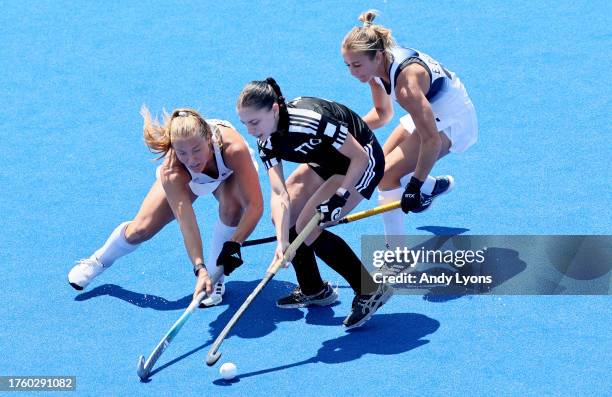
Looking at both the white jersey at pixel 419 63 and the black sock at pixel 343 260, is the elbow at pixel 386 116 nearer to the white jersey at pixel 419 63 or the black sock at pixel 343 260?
the white jersey at pixel 419 63

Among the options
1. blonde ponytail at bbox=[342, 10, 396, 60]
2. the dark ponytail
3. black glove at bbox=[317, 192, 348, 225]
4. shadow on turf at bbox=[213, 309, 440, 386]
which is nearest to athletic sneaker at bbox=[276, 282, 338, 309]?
shadow on turf at bbox=[213, 309, 440, 386]

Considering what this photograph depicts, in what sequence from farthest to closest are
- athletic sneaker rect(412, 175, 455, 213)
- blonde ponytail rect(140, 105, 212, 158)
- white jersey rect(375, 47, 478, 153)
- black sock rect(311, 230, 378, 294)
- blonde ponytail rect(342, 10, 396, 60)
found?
→ athletic sneaker rect(412, 175, 455, 213) < white jersey rect(375, 47, 478, 153) < blonde ponytail rect(342, 10, 396, 60) < black sock rect(311, 230, 378, 294) < blonde ponytail rect(140, 105, 212, 158)

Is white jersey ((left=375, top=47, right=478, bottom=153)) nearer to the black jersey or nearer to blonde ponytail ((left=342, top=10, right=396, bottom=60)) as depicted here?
blonde ponytail ((left=342, top=10, right=396, bottom=60))

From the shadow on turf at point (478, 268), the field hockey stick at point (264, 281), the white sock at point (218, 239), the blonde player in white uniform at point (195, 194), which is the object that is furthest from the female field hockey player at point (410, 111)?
the white sock at point (218, 239)

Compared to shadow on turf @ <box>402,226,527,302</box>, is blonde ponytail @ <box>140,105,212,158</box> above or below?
above

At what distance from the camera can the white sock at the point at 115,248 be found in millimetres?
5941

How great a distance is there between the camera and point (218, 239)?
586 cm

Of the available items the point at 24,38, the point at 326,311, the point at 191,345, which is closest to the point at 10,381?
the point at 191,345

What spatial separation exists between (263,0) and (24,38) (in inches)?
83.9

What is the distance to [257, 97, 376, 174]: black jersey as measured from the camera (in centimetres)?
523

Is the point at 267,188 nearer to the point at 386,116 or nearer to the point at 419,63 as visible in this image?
the point at 386,116

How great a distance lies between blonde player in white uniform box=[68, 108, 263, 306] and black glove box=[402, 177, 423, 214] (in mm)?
778

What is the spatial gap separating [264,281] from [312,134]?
76 centimetres

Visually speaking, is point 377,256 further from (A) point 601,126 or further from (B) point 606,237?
(A) point 601,126
